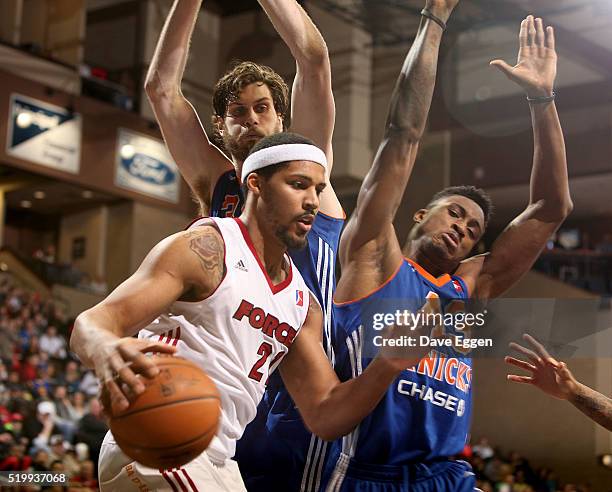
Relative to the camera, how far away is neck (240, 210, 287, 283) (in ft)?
10.5

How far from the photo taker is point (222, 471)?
3.04 metres

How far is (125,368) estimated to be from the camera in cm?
236

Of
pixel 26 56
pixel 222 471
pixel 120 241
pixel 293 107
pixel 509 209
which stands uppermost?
pixel 26 56

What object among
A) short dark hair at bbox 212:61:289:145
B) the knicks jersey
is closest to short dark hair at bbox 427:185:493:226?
the knicks jersey

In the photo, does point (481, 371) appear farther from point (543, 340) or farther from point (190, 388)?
point (190, 388)

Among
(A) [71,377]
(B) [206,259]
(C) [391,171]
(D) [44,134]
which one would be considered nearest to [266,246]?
(B) [206,259]

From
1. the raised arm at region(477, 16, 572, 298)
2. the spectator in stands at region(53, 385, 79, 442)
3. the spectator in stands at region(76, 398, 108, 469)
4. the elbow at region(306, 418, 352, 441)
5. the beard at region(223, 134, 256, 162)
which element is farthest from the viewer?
the spectator in stands at region(53, 385, 79, 442)

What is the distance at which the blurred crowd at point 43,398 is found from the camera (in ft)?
26.8

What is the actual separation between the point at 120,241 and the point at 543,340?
13654 mm

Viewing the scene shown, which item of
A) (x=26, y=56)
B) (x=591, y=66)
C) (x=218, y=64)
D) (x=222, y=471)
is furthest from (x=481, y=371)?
(x=26, y=56)

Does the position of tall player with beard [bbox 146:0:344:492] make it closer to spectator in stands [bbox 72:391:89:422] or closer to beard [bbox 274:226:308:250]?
beard [bbox 274:226:308:250]

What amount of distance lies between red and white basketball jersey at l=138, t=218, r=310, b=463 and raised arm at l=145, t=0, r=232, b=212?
3.46 ft

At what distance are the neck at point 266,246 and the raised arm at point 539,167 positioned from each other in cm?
139

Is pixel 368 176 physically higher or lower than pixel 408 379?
higher
